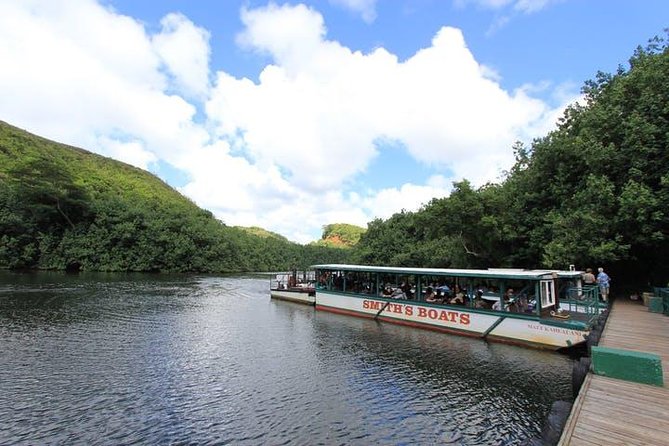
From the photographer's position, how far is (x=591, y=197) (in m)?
23.9

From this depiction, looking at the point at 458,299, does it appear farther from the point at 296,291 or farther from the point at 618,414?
the point at 296,291

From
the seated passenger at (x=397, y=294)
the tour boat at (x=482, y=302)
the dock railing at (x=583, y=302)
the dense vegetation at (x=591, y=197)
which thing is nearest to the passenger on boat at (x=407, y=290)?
the tour boat at (x=482, y=302)

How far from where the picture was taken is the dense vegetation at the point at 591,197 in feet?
73.8

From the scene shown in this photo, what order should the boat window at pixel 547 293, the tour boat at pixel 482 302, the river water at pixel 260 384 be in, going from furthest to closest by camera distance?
1. the boat window at pixel 547 293
2. the tour boat at pixel 482 302
3. the river water at pixel 260 384

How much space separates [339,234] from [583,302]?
166 meters

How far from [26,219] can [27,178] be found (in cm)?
782

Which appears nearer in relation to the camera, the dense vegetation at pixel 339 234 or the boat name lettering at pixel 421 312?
the boat name lettering at pixel 421 312

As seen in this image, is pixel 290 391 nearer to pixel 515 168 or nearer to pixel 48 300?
pixel 48 300

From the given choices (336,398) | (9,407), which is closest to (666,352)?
(336,398)

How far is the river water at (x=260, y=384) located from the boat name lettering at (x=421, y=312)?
1083mm

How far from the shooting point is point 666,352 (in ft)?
37.8

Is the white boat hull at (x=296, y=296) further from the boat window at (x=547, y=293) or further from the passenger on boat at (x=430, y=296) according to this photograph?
the boat window at (x=547, y=293)

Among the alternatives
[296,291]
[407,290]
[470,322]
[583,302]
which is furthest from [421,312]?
[296,291]

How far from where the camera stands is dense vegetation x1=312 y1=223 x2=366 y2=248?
178500 mm
